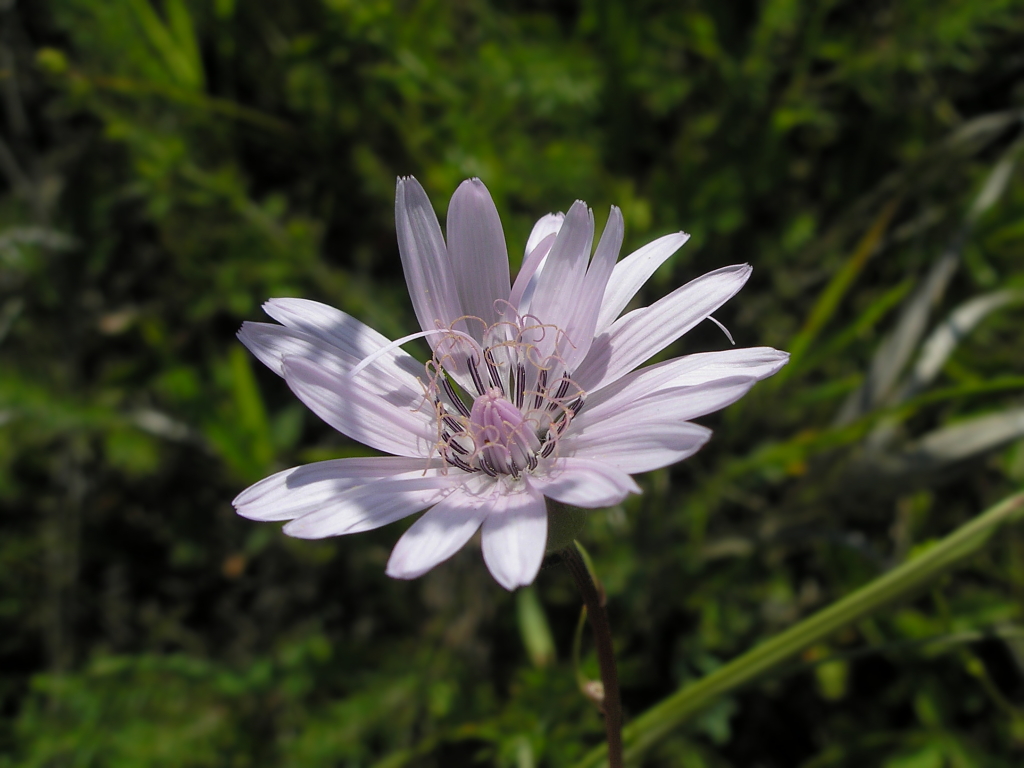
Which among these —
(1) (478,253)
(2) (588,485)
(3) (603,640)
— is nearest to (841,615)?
(3) (603,640)

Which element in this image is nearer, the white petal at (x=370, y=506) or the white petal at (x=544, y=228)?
the white petal at (x=370, y=506)

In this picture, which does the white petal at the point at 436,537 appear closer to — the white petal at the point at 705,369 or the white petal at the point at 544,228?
the white petal at the point at 705,369

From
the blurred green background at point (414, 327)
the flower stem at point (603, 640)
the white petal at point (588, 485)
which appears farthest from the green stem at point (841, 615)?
the white petal at point (588, 485)

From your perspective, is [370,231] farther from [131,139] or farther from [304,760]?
[304,760]

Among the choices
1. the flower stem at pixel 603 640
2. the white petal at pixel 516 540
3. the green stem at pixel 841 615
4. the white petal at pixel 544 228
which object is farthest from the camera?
the green stem at pixel 841 615

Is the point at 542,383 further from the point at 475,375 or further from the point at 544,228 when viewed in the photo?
the point at 544,228

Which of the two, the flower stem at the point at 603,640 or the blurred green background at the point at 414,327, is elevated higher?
the blurred green background at the point at 414,327

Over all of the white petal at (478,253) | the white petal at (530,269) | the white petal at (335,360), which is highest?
the white petal at (478,253)
